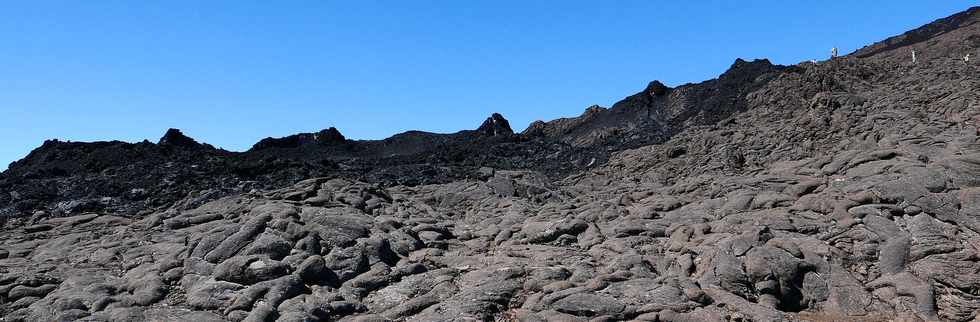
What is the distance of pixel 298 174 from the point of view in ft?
104

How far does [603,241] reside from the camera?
21.4 metres

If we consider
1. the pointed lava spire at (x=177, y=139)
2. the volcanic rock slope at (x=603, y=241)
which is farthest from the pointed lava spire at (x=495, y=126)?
the pointed lava spire at (x=177, y=139)

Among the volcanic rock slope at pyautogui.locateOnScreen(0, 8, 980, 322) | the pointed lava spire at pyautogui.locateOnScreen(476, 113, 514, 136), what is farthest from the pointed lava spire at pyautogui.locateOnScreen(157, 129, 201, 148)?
the pointed lava spire at pyautogui.locateOnScreen(476, 113, 514, 136)

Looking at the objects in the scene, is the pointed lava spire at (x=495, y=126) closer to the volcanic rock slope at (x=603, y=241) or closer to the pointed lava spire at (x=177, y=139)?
the volcanic rock slope at (x=603, y=241)

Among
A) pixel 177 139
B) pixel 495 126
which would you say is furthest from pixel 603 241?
pixel 177 139

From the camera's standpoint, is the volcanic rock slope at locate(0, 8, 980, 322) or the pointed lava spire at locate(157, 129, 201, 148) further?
the pointed lava spire at locate(157, 129, 201, 148)

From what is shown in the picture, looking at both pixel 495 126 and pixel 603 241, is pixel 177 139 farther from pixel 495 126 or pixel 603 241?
pixel 603 241

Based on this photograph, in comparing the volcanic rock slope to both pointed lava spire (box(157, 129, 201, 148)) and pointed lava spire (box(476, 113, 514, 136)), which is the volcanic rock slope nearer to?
pointed lava spire (box(157, 129, 201, 148))

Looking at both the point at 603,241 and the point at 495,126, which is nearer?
the point at 603,241

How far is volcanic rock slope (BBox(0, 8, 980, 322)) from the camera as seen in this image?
52.1ft

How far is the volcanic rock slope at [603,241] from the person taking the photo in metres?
15.9

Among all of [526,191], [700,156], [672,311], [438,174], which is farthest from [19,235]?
[700,156]

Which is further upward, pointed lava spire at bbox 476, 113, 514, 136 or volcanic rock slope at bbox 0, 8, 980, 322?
pointed lava spire at bbox 476, 113, 514, 136

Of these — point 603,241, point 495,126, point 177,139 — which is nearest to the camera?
point 603,241
